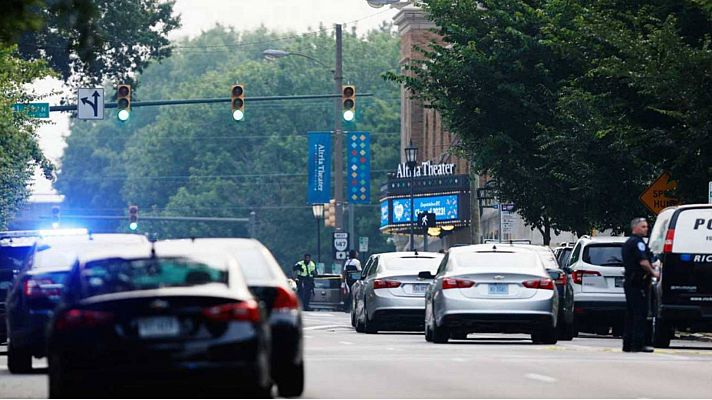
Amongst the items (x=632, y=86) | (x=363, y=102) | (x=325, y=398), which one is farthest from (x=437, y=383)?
(x=363, y=102)

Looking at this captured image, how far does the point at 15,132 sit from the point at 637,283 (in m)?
20.2

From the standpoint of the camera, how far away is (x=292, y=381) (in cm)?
1742

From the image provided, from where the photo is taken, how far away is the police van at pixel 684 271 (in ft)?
91.7

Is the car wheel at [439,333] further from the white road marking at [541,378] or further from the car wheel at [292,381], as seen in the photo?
the car wheel at [292,381]

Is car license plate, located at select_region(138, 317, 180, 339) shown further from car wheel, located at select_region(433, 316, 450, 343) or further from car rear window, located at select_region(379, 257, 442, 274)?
car rear window, located at select_region(379, 257, 442, 274)

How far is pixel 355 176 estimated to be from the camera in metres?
78.9

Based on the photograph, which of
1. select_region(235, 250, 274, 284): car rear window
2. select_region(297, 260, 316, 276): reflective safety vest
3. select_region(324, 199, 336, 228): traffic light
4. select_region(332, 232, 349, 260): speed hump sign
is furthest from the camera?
select_region(324, 199, 336, 228): traffic light

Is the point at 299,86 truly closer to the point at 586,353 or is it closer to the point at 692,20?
the point at 692,20

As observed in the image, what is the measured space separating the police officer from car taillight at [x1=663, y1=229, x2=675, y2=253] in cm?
104

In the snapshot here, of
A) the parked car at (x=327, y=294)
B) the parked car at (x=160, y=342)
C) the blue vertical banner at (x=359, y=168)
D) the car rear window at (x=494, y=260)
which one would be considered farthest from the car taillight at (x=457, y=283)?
the blue vertical banner at (x=359, y=168)

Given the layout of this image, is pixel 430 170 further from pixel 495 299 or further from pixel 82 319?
pixel 82 319

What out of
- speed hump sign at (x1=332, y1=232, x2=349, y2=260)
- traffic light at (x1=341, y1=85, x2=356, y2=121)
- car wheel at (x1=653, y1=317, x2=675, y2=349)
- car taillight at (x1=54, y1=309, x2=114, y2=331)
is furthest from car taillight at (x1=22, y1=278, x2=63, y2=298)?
speed hump sign at (x1=332, y1=232, x2=349, y2=260)

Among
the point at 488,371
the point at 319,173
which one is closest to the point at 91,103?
the point at 319,173

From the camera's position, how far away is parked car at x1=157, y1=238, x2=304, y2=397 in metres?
17.0
